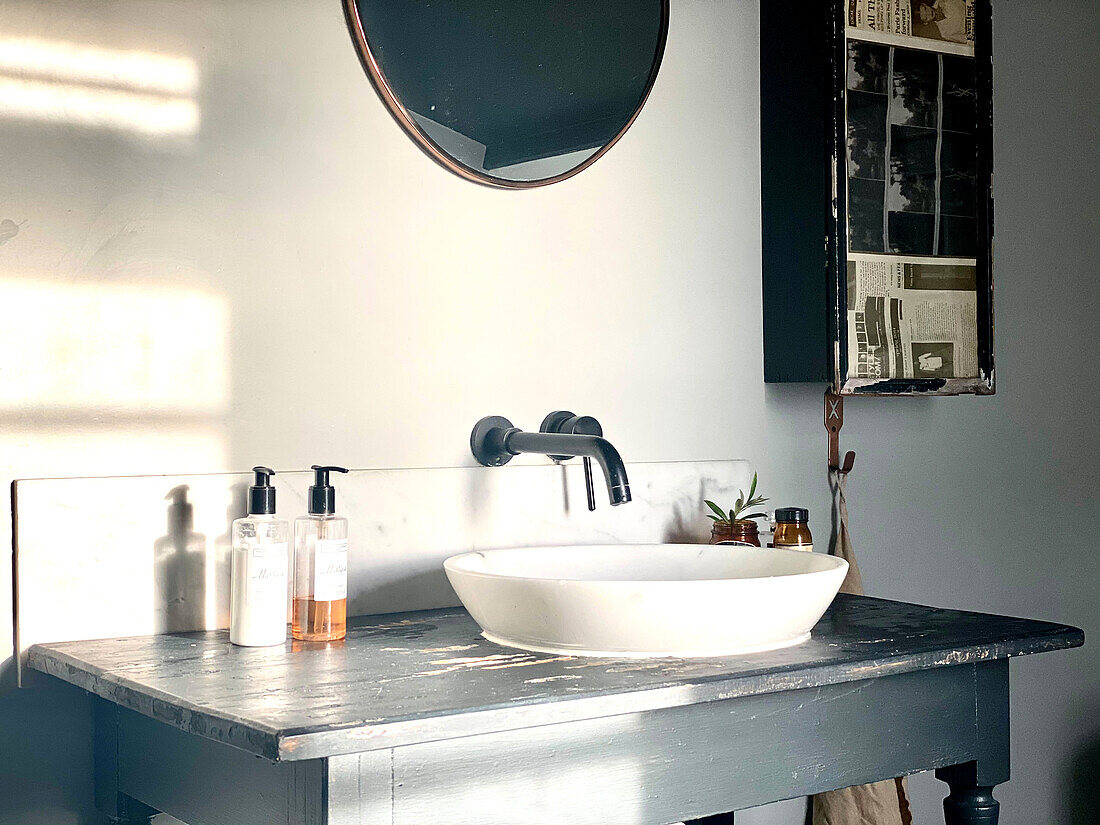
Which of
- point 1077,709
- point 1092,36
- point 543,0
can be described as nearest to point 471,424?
point 543,0

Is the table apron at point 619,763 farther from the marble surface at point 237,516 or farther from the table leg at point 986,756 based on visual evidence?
the marble surface at point 237,516

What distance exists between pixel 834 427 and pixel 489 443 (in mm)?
673

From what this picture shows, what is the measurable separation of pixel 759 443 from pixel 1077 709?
3.06 feet

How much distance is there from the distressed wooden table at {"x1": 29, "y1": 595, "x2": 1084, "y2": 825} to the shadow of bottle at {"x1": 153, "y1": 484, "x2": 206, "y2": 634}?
36mm

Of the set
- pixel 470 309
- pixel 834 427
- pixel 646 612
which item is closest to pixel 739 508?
pixel 834 427

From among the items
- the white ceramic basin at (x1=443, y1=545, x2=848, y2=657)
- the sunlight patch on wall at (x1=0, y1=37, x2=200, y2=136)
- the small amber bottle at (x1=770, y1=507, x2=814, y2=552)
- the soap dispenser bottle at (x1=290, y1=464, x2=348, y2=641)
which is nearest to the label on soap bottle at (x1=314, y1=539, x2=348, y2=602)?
the soap dispenser bottle at (x1=290, y1=464, x2=348, y2=641)

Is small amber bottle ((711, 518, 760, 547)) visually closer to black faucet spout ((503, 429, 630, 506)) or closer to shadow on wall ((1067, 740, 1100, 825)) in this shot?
black faucet spout ((503, 429, 630, 506))

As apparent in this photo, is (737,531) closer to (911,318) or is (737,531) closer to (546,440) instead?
(546,440)

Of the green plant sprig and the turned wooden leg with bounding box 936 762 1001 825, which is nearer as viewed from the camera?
the turned wooden leg with bounding box 936 762 1001 825

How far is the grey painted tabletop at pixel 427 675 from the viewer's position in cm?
86

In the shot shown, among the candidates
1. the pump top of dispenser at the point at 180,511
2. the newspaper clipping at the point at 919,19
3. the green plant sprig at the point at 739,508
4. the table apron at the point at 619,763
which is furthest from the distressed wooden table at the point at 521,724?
the newspaper clipping at the point at 919,19

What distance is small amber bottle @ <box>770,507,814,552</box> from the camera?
5.08ft

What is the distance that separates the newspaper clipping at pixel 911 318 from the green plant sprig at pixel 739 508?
0.24 meters

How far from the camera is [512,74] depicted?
157 centimetres
